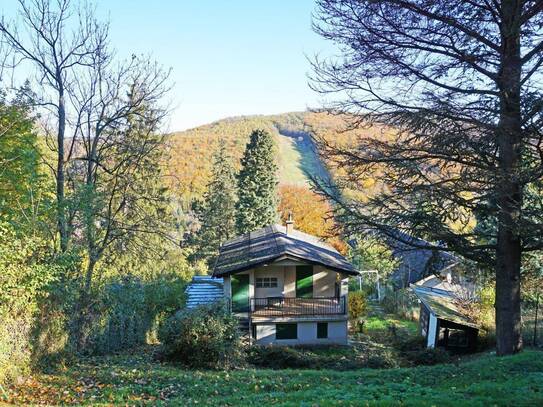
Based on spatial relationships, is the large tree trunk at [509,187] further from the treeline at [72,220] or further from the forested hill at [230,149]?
the forested hill at [230,149]

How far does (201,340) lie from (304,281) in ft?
33.0

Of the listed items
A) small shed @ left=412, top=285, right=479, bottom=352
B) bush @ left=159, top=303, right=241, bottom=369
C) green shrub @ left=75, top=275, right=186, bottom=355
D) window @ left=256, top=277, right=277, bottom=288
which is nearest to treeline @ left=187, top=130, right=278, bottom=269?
window @ left=256, top=277, right=277, bottom=288

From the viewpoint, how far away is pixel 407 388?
28.1 feet

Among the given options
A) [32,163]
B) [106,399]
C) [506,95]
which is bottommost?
[106,399]

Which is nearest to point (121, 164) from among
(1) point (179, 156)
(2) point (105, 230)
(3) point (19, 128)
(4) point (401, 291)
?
(2) point (105, 230)

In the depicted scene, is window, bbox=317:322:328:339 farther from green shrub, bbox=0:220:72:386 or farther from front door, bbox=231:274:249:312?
green shrub, bbox=0:220:72:386

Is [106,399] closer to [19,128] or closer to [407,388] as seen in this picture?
[407,388]

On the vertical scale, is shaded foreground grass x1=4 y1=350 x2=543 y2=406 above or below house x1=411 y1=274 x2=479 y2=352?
above

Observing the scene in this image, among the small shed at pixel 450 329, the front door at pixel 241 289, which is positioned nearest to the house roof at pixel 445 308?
the small shed at pixel 450 329

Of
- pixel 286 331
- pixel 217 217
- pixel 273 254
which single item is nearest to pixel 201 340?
pixel 273 254

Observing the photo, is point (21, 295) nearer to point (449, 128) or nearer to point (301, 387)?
point (301, 387)

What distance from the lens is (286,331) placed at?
2223cm

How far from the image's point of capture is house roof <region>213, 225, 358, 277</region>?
72.0ft

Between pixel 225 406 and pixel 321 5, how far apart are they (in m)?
9.00
